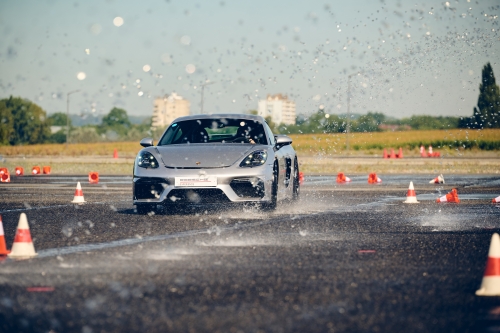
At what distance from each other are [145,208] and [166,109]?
3752cm

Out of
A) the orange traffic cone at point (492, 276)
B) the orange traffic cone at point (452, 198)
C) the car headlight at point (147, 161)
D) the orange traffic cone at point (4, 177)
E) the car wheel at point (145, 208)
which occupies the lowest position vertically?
the orange traffic cone at point (4, 177)

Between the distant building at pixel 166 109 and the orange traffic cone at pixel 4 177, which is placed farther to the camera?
the orange traffic cone at pixel 4 177

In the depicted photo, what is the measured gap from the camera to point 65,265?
301 inches

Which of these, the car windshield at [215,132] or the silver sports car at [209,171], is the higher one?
the car windshield at [215,132]

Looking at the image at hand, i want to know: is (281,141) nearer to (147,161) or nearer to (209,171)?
(209,171)

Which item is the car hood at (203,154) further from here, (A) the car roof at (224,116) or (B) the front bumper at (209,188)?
(A) the car roof at (224,116)

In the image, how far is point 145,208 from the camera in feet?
41.4

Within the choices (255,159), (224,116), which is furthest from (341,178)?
(255,159)

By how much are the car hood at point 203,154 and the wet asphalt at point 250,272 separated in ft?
2.52

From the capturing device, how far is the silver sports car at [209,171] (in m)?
12.1

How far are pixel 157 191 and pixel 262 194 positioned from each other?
4.82ft

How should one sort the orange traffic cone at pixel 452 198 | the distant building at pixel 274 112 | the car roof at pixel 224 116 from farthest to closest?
the distant building at pixel 274 112
the orange traffic cone at pixel 452 198
the car roof at pixel 224 116

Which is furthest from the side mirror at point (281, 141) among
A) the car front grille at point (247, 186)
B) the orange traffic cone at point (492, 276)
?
the orange traffic cone at point (492, 276)

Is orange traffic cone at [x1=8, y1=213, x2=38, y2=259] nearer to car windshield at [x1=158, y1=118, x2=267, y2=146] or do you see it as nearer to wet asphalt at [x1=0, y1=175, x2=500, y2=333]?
wet asphalt at [x1=0, y1=175, x2=500, y2=333]
